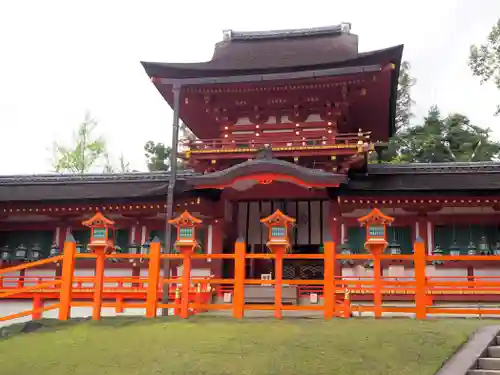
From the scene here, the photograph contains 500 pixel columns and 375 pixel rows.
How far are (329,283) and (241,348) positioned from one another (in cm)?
310

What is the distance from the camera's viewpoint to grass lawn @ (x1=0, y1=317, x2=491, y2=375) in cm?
805

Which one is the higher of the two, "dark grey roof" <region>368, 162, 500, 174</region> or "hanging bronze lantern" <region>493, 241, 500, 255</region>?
"dark grey roof" <region>368, 162, 500, 174</region>

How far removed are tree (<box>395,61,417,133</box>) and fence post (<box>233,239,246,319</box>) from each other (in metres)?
35.6

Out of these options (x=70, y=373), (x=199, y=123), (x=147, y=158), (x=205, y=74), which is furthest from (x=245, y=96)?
(x=147, y=158)

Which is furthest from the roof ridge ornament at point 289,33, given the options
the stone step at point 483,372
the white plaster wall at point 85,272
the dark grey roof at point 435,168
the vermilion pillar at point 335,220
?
the stone step at point 483,372

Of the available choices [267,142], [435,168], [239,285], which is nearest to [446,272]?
[435,168]

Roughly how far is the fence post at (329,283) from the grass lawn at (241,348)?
0.43 m

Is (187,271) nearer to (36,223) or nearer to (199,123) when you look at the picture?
(36,223)

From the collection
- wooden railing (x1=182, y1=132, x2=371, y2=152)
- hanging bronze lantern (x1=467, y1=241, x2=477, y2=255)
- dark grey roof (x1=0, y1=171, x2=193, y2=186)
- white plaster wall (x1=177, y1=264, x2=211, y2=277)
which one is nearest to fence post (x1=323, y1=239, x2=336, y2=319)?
wooden railing (x1=182, y1=132, x2=371, y2=152)

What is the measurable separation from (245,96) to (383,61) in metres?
4.76

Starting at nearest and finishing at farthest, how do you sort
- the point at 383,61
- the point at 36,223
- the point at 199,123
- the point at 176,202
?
the point at 383,61
the point at 176,202
the point at 36,223
the point at 199,123

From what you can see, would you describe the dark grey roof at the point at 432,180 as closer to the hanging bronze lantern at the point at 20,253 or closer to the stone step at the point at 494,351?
the stone step at the point at 494,351

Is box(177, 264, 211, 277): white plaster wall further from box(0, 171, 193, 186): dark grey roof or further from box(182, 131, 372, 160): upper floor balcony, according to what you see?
box(182, 131, 372, 160): upper floor balcony

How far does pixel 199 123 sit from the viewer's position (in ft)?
74.0
